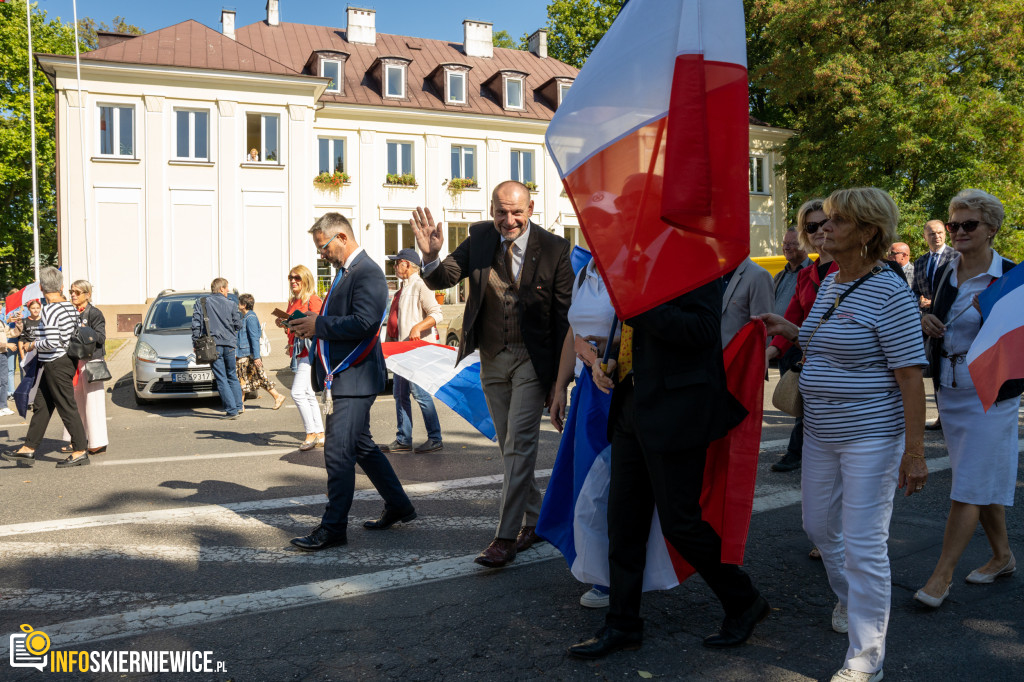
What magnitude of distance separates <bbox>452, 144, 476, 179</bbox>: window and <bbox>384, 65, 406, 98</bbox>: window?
3.13 meters

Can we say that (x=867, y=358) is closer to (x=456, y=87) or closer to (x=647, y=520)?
(x=647, y=520)

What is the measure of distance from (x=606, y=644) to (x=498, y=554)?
1236mm

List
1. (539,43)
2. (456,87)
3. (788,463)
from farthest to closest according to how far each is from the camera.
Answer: (539,43) → (456,87) → (788,463)

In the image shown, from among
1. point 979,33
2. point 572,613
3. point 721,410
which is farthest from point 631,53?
point 979,33

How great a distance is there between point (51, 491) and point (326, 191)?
27673mm

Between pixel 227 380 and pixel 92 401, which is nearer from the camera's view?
pixel 92 401

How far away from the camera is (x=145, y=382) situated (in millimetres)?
12227

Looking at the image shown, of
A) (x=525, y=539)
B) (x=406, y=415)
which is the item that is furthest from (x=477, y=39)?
(x=525, y=539)

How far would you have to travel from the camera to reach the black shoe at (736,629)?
3625mm

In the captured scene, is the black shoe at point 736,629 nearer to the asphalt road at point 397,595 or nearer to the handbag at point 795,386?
the asphalt road at point 397,595

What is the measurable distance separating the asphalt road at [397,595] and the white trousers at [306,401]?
1629 millimetres

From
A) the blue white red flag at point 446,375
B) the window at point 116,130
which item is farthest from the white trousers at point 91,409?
the window at point 116,130

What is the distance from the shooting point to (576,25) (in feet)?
146

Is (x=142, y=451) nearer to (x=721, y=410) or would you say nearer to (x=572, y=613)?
(x=572, y=613)
